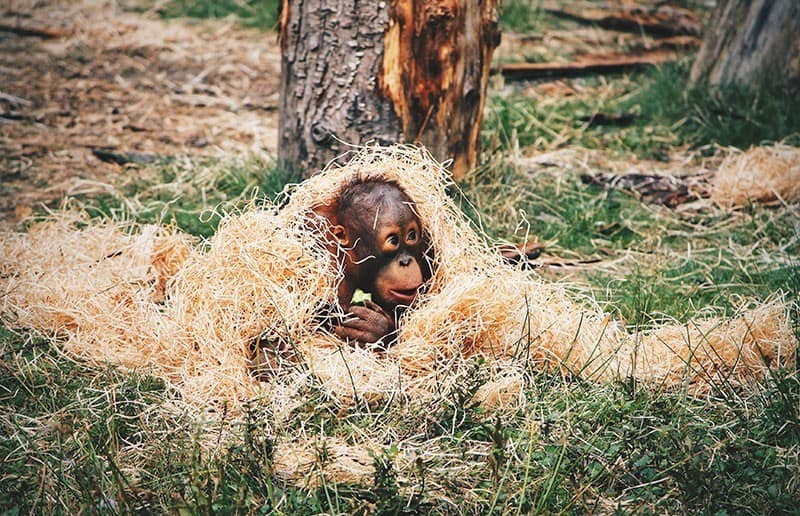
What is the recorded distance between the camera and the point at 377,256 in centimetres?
340

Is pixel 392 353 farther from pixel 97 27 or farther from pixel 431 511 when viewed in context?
pixel 97 27

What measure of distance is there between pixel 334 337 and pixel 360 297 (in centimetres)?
19

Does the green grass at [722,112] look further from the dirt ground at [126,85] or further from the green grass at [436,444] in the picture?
the green grass at [436,444]

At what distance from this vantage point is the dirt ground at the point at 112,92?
19.1ft

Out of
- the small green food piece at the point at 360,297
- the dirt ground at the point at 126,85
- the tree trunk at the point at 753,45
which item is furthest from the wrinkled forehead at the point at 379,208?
the tree trunk at the point at 753,45

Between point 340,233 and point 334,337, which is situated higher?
point 340,233

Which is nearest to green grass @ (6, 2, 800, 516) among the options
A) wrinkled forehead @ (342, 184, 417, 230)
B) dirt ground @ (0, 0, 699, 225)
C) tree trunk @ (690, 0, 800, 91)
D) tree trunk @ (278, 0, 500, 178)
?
wrinkled forehead @ (342, 184, 417, 230)

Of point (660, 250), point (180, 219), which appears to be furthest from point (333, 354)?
point (660, 250)

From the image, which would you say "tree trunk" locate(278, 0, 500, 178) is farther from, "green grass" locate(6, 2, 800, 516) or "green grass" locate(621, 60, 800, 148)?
"green grass" locate(621, 60, 800, 148)

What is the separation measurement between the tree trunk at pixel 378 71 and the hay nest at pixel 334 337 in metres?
0.76

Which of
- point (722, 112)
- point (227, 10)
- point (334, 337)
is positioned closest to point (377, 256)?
point (334, 337)

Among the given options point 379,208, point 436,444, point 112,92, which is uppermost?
point 379,208

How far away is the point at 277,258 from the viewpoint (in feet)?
11.4

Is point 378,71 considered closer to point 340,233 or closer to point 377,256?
point 340,233
